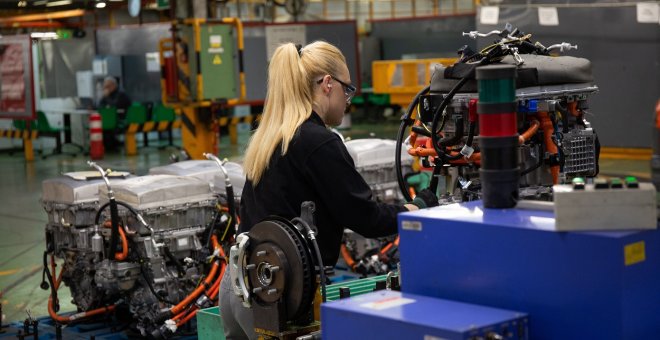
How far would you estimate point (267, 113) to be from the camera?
12.8ft

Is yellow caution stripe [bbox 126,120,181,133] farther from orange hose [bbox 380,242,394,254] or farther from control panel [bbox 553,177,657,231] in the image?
control panel [bbox 553,177,657,231]

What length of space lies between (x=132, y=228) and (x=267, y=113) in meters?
3.08

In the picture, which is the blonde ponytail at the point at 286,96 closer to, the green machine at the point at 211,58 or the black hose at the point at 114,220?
the black hose at the point at 114,220

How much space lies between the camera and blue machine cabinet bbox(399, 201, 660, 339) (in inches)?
101

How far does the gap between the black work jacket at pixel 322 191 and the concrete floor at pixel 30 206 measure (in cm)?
433

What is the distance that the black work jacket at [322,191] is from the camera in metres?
3.69

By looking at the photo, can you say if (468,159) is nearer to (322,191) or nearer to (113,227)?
(322,191)

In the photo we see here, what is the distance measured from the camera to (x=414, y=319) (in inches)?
A: 104

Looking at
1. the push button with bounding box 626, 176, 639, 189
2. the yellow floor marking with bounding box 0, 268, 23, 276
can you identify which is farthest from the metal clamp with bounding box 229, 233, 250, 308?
the yellow floor marking with bounding box 0, 268, 23, 276

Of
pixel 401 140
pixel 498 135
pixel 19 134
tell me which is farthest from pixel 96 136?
pixel 498 135

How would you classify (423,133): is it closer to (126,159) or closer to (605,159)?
(605,159)

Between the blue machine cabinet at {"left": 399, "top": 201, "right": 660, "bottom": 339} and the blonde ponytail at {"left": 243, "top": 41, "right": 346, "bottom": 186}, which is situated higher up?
the blonde ponytail at {"left": 243, "top": 41, "right": 346, "bottom": 186}

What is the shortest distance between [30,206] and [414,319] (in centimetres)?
1087

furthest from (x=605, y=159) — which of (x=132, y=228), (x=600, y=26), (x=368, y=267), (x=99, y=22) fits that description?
(x=99, y=22)
